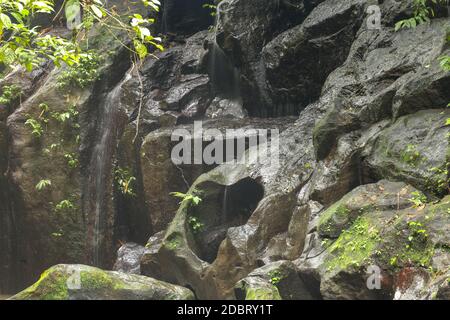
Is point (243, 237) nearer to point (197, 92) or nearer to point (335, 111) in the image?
point (335, 111)

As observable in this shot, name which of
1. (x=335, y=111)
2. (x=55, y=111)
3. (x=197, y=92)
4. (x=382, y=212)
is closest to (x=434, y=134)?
(x=382, y=212)

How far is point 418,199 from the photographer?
17.5 feet

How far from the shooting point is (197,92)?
37.8 feet

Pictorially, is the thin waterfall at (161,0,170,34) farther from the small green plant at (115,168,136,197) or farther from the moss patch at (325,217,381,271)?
the moss patch at (325,217,381,271)

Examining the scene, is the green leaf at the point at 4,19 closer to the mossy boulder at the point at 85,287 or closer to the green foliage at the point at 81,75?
the mossy boulder at the point at 85,287

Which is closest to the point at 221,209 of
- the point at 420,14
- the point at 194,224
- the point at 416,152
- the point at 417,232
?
the point at 194,224

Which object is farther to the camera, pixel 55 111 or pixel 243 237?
pixel 55 111

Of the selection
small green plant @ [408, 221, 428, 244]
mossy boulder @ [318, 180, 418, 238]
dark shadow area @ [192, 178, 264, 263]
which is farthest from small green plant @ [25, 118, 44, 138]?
small green plant @ [408, 221, 428, 244]

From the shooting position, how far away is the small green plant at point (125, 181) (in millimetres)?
10438

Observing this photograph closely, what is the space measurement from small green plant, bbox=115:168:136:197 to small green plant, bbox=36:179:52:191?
4.85ft

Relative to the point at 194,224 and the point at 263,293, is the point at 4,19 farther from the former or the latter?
the point at 194,224

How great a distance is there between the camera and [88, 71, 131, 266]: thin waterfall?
10523mm

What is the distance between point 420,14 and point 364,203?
10.9 feet

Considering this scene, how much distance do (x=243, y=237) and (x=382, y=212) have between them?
98.7 inches
